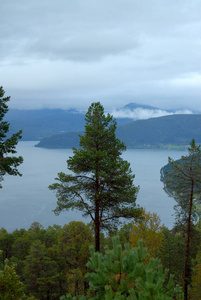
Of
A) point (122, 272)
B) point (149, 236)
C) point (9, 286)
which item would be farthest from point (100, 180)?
point (149, 236)

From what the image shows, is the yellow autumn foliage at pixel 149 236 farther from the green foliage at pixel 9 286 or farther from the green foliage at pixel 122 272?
the green foliage at pixel 122 272

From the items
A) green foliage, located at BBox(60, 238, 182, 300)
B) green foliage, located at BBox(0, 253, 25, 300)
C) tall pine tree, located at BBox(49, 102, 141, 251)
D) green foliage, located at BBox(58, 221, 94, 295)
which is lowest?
green foliage, located at BBox(58, 221, 94, 295)

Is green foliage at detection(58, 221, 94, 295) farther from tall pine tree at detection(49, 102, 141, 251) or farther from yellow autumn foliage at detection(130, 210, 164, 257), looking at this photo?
tall pine tree at detection(49, 102, 141, 251)

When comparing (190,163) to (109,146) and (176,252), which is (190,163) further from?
(176,252)

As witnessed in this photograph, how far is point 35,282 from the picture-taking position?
26.8m

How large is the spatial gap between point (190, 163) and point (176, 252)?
11.4 m

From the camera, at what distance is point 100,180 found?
18.8 m

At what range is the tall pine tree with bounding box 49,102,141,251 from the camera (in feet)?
59.3

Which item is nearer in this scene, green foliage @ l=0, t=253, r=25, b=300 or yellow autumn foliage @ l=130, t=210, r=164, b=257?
green foliage @ l=0, t=253, r=25, b=300

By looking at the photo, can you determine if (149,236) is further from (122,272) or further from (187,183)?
(122,272)

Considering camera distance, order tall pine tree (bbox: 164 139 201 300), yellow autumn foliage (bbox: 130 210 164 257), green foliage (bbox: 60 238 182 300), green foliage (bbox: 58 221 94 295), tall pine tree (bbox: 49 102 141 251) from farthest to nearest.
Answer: green foliage (bbox: 58 221 94 295), yellow autumn foliage (bbox: 130 210 164 257), tall pine tree (bbox: 164 139 201 300), tall pine tree (bbox: 49 102 141 251), green foliage (bbox: 60 238 182 300)

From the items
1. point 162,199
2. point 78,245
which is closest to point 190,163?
point 78,245

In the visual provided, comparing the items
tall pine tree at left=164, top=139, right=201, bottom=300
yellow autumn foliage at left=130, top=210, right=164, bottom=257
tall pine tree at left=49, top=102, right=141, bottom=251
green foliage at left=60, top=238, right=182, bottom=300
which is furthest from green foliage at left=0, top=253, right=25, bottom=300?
yellow autumn foliage at left=130, top=210, right=164, bottom=257

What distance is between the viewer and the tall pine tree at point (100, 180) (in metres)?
18.1
